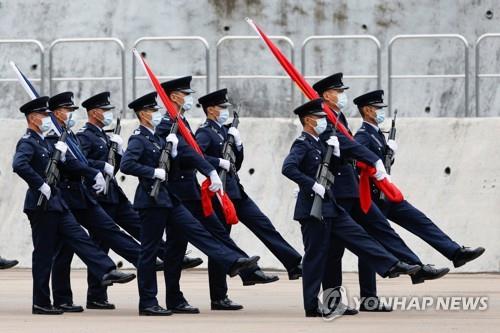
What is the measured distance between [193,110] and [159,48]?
0.85m

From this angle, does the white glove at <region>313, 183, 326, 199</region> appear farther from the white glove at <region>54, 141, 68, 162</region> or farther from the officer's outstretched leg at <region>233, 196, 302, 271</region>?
the white glove at <region>54, 141, 68, 162</region>

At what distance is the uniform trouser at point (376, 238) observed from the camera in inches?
632

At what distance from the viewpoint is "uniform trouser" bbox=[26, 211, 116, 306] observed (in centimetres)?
1598

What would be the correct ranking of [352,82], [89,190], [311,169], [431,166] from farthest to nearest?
[352,82], [431,166], [89,190], [311,169]

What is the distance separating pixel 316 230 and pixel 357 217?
0.81 meters

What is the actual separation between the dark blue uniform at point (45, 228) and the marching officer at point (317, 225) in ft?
5.46

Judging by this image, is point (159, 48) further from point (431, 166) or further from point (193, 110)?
point (431, 166)

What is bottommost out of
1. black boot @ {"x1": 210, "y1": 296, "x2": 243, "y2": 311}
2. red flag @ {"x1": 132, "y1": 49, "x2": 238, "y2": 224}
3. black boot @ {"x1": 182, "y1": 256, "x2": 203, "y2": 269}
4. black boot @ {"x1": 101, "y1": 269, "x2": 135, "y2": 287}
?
black boot @ {"x1": 210, "y1": 296, "x2": 243, "y2": 311}

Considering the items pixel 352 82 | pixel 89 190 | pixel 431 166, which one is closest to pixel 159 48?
pixel 352 82

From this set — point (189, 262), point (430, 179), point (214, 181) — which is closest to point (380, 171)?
point (214, 181)

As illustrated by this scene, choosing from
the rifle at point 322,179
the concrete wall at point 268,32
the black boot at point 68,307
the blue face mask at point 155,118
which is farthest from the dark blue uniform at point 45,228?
the concrete wall at point 268,32

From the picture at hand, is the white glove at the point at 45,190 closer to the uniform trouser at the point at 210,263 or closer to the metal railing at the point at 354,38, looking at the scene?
the uniform trouser at the point at 210,263

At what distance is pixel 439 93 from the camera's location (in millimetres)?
22078

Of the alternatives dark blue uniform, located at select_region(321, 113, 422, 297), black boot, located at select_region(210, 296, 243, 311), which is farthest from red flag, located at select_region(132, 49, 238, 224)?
dark blue uniform, located at select_region(321, 113, 422, 297)
